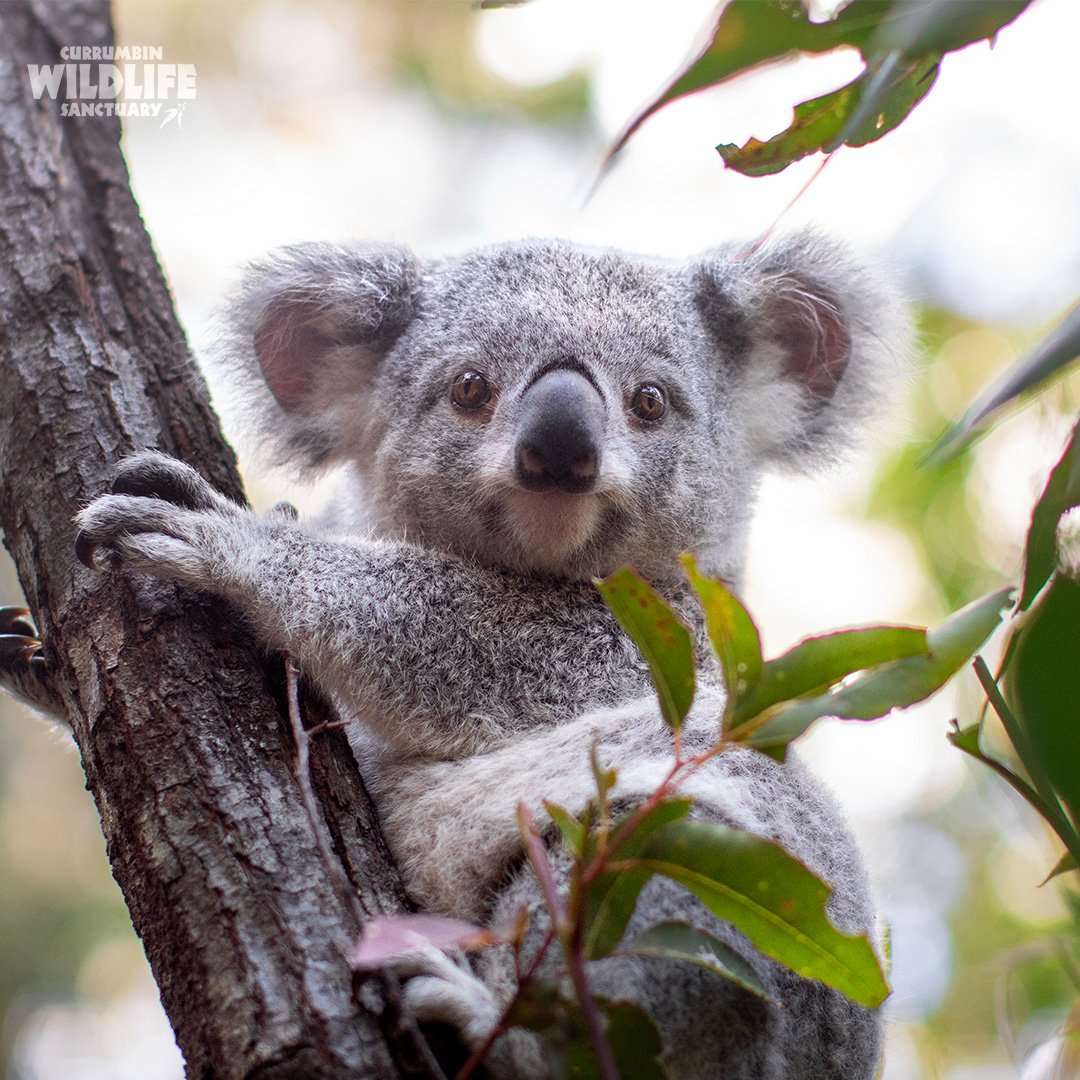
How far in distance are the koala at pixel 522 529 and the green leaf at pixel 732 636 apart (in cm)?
32

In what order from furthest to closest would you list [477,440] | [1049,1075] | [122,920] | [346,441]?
[122,920] < [346,441] < [477,440] < [1049,1075]

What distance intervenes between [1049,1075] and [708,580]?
1.77m

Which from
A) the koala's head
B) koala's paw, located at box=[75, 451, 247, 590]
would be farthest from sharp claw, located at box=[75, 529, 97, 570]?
the koala's head

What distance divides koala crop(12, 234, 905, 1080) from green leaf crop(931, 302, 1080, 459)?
2.40 ft

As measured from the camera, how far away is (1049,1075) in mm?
2107

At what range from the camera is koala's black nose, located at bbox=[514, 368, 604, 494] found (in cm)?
199

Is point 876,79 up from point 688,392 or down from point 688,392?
up

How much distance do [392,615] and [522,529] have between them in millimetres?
387

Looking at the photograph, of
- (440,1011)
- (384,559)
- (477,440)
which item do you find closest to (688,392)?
(477,440)

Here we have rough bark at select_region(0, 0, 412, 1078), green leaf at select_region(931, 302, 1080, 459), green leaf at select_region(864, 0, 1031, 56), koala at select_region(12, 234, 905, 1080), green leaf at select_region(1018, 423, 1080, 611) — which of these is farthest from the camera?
koala at select_region(12, 234, 905, 1080)

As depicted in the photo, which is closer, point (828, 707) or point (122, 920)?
point (828, 707)

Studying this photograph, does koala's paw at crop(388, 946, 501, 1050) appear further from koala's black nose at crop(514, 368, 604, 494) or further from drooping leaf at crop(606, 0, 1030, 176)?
drooping leaf at crop(606, 0, 1030, 176)

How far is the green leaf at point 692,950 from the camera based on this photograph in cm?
116

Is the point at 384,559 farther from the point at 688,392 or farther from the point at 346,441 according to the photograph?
the point at 688,392
